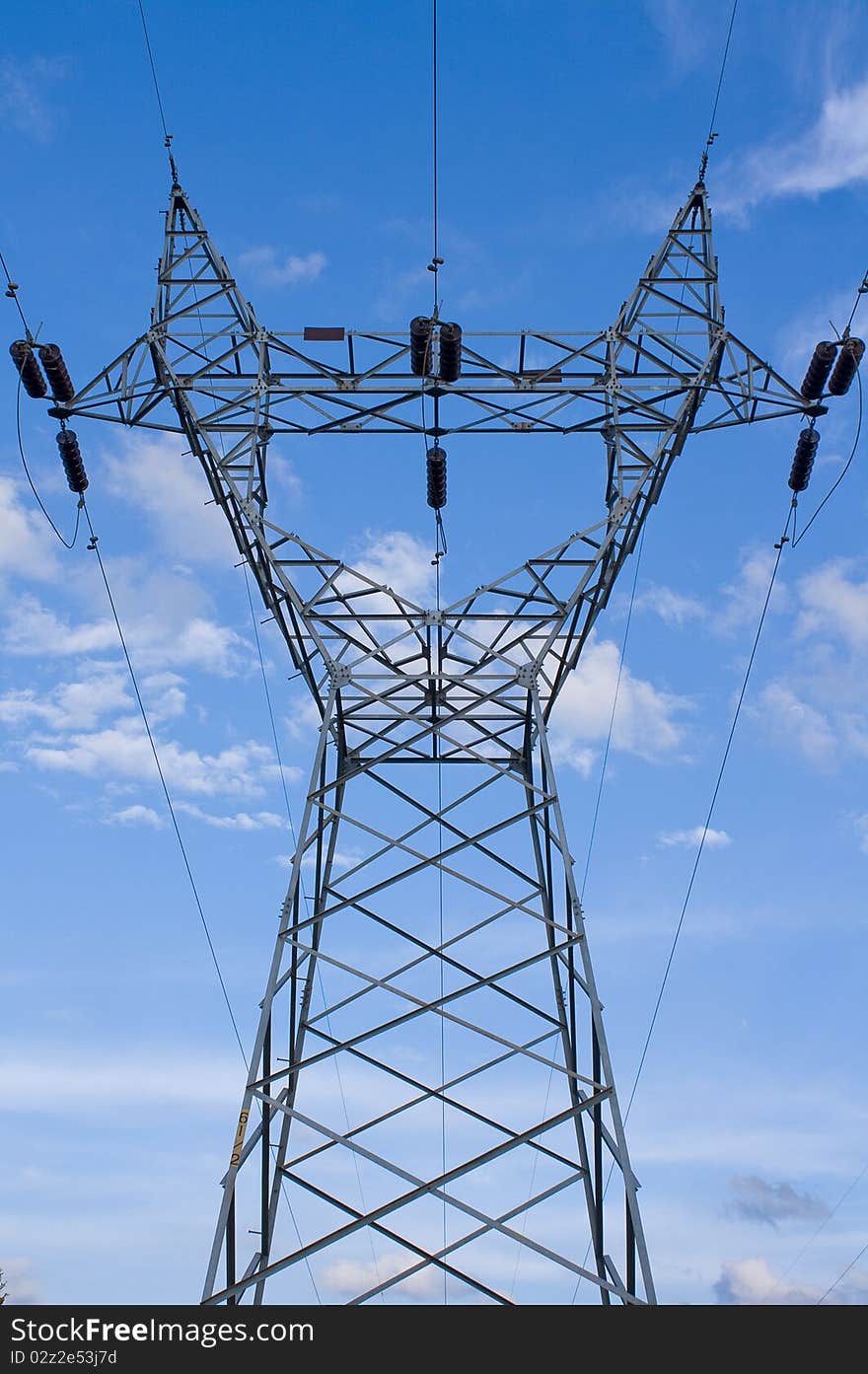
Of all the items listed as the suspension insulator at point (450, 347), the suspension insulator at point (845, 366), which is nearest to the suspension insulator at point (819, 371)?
the suspension insulator at point (845, 366)

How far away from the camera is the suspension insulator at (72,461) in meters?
22.4

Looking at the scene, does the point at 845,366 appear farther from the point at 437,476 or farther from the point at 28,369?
the point at 28,369

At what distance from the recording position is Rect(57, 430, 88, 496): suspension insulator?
73.5ft

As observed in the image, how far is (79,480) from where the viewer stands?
22.8 metres

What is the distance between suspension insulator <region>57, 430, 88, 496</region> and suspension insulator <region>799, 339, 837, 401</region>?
35.3ft

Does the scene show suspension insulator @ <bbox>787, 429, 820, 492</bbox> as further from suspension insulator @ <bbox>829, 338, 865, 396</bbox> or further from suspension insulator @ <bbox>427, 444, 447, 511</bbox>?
suspension insulator @ <bbox>427, 444, 447, 511</bbox>

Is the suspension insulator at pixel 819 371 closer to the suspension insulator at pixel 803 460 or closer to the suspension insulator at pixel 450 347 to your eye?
the suspension insulator at pixel 803 460

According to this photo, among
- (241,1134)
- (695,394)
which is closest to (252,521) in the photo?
(695,394)

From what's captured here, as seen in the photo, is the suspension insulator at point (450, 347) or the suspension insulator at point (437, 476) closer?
the suspension insulator at point (450, 347)

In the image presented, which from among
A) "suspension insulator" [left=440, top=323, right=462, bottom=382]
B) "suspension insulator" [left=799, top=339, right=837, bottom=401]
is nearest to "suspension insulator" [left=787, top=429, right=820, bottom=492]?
"suspension insulator" [left=799, top=339, right=837, bottom=401]

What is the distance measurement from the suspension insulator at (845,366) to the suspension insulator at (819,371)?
0.11m

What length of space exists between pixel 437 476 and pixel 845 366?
6146 millimetres
